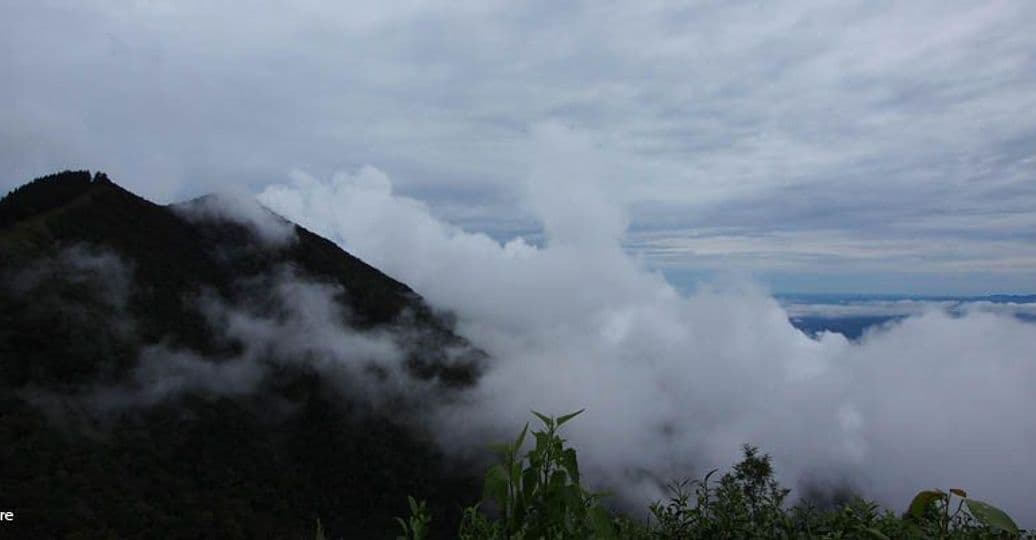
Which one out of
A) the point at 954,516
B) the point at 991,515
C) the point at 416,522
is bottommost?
the point at 954,516

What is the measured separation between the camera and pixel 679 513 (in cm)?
461

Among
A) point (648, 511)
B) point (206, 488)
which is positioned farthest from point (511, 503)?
point (206, 488)

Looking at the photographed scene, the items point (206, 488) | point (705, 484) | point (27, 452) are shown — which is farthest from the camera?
point (206, 488)

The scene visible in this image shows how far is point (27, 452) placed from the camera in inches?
5517

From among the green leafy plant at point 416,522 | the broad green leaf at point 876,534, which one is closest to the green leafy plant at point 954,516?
the broad green leaf at point 876,534

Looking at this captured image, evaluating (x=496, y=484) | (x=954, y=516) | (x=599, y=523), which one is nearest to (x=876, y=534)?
(x=954, y=516)

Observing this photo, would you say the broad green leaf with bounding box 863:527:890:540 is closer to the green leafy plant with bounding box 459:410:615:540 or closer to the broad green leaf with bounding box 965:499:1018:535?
the broad green leaf with bounding box 965:499:1018:535

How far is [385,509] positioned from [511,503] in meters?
194

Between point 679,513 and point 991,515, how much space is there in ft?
6.25

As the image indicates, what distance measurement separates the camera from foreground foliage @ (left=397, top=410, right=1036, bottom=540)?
319cm

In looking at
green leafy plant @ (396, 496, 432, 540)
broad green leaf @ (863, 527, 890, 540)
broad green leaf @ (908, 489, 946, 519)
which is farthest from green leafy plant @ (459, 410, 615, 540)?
broad green leaf @ (908, 489, 946, 519)

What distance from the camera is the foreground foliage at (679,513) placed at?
126 inches

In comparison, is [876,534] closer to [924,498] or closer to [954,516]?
[924,498]

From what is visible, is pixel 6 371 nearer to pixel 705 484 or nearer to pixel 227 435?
pixel 227 435
